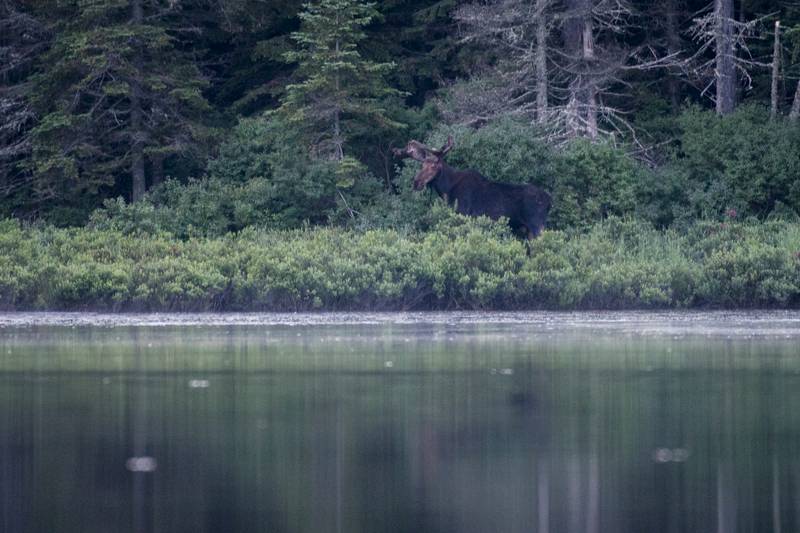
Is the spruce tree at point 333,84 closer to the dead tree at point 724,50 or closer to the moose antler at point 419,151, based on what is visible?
the moose antler at point 419,151

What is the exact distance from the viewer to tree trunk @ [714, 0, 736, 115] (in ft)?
100

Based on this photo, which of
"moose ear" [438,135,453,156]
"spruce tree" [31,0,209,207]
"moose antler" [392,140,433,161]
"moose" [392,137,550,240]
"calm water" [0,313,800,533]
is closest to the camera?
"calm water" [0,313,800,533]

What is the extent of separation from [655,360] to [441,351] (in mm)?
2490

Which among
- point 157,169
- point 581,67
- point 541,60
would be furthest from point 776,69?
point 157,169

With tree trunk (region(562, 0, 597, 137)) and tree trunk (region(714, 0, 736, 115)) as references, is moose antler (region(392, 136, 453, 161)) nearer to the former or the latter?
tree trunk (region(562, 0, 597, 137))

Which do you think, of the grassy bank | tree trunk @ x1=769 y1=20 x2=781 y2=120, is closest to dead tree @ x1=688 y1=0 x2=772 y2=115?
tree trunk @ x1=769 y1=20 x2=781 y2=120

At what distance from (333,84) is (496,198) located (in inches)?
209

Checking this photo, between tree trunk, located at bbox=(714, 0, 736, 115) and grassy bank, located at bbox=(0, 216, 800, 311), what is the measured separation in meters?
8.45

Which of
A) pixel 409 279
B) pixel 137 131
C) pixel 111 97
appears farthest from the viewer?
pixel 111 97

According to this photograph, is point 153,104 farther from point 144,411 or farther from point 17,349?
point 144,411

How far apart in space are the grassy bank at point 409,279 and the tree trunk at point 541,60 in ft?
25.9

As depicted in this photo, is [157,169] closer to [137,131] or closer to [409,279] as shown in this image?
[137,131]

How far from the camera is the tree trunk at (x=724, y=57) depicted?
3055cm

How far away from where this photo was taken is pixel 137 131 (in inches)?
1168
